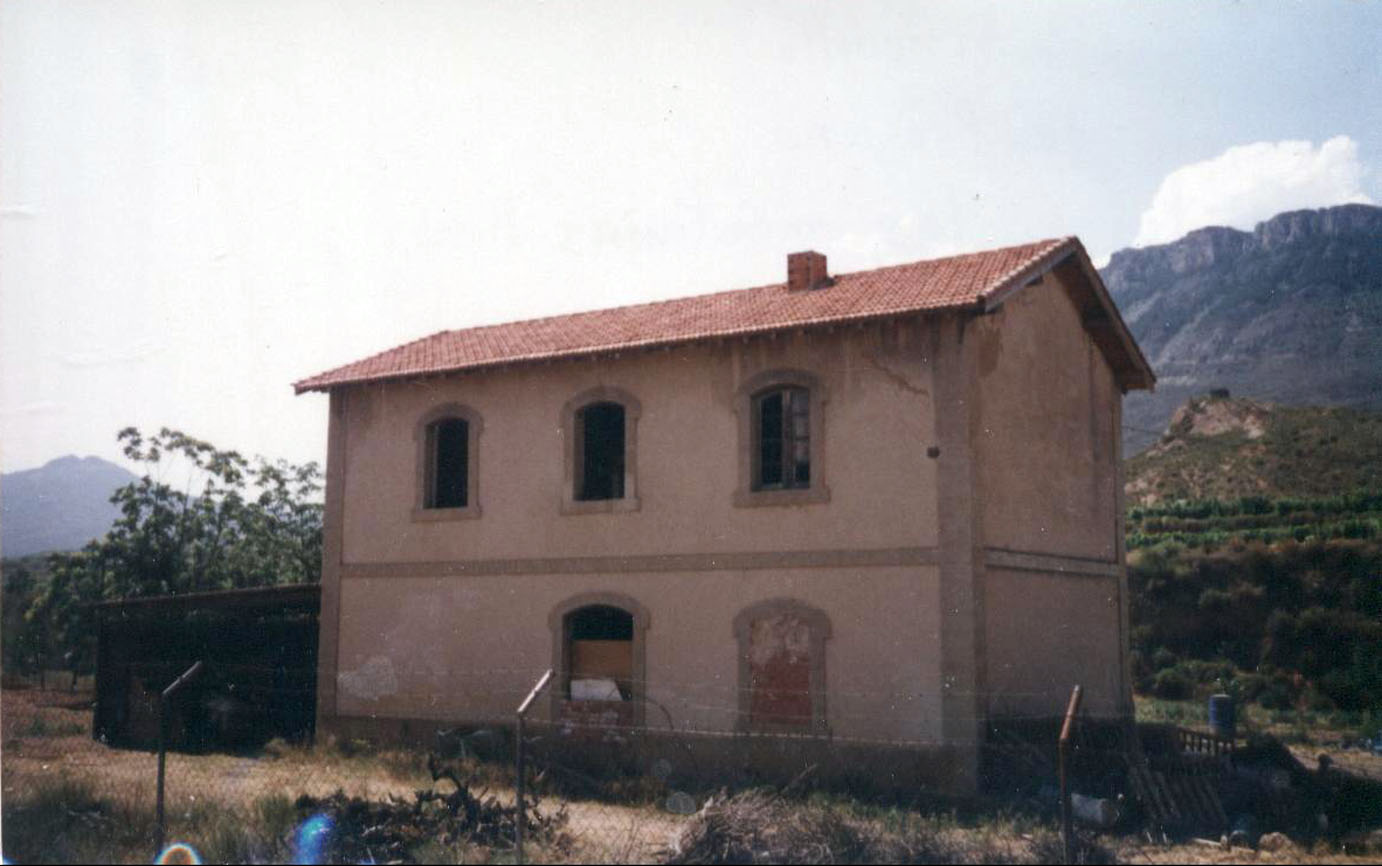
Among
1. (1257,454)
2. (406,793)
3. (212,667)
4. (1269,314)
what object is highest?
(1269,314)

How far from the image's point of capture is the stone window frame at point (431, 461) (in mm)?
18672

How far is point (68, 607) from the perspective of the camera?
107 feet

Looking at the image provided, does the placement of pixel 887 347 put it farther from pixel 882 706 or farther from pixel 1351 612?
pixel 1351 612

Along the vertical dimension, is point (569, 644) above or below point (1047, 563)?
below

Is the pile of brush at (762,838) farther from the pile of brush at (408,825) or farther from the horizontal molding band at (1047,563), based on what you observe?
the horizontal molding band at (1047,563)

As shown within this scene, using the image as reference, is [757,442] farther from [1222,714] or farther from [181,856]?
[1222,714]

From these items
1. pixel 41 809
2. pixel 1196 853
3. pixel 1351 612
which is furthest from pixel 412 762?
pixel 1351 612

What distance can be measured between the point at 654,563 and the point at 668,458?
1389mm

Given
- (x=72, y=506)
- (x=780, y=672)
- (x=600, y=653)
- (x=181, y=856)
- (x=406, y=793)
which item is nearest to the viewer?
(x=181, y=856)

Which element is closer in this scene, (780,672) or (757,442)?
(780,672)

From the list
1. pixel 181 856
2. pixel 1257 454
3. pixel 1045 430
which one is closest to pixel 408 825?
pixel 181 856

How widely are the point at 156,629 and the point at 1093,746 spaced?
45.3ft

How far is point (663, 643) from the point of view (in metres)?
16.7

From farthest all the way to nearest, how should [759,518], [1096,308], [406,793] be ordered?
[1096,308] → [759,518] → [406,793]
